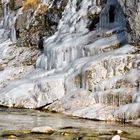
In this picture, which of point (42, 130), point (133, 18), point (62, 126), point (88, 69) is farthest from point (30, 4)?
point (42, 130)

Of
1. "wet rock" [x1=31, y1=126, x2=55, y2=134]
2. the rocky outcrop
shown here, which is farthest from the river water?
the rocky outcrop

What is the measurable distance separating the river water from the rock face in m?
1.26

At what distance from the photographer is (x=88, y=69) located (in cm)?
2550

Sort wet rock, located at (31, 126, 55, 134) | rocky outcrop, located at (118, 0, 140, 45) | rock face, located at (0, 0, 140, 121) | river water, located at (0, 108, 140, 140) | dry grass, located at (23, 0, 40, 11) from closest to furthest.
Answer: river water, located at (0, 108, 140, 140) < wet rock, located at (31, 126, 55, 134) < rock face, located at (0, 0, 140, 121) < rocky outcrop, located at (118, 0, 140, 45) < dry grass, located at (23, 0, 40, 11)

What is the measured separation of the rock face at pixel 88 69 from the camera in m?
23.4

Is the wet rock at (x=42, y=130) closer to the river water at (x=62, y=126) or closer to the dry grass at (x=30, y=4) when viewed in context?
the river water at (x=62, y=126)

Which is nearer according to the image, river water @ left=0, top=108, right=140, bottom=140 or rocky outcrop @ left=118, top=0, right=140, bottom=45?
river water @ left=0, top=108, right=140, bottom=140

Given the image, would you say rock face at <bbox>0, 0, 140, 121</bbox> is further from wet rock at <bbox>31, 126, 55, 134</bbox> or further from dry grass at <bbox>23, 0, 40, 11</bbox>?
dry grass at <bbox>23, 0, 40, 11</bbox>

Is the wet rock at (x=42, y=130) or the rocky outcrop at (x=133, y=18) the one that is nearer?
the wet rock at (x=42, y=130)

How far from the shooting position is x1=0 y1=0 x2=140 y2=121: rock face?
23359 millimetres

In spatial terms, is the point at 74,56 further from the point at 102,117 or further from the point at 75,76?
the point at 102,117

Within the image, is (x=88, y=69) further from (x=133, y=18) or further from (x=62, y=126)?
(x=62, y=126)

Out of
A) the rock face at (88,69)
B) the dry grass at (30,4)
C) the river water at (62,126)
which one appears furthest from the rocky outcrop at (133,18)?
the dry grass at (30,4)

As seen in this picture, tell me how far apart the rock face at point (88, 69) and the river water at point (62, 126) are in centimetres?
126
